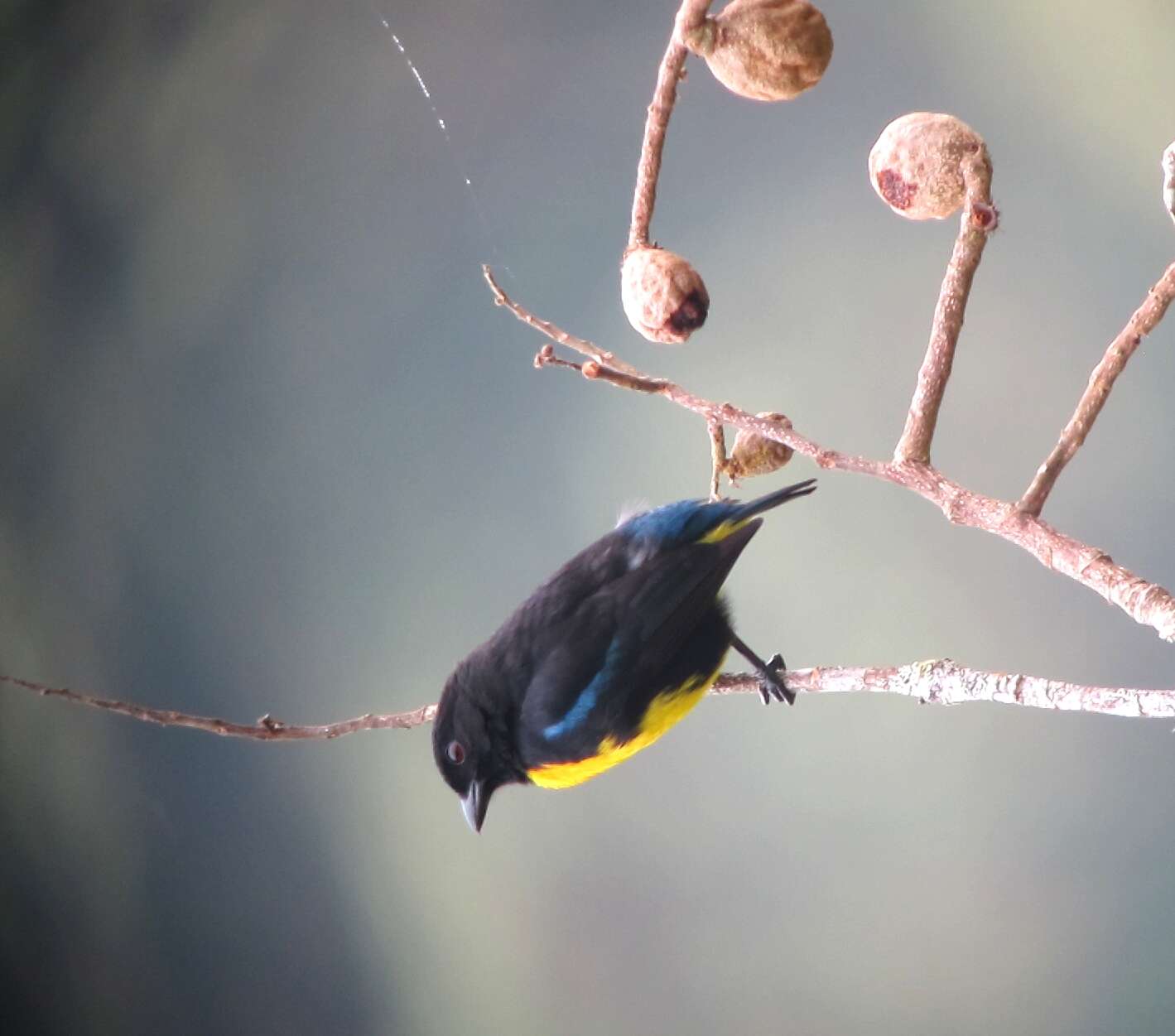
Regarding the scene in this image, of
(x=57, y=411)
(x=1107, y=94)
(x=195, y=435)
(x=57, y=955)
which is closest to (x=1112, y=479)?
(x=1107, y=94)

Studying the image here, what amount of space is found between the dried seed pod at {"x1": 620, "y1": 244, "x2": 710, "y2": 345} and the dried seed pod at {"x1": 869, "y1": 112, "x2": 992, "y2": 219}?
0.13m

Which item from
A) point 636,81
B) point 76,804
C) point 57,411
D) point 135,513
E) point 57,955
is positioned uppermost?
point 636,81

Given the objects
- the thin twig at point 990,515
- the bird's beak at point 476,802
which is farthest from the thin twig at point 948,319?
the bird's beak at point 476,802

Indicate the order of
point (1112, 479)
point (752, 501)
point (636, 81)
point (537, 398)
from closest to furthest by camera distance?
1. point (752, 501)
2. point (1112, 479)
3. point (636, 81)
4. point (537, 398)

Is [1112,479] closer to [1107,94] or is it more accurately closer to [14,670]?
[1107,94]

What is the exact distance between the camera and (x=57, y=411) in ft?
4.73

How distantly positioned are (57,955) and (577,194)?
1.10 metres

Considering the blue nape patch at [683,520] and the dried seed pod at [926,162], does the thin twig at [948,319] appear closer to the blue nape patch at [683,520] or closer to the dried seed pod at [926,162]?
the dried seed pod at [926,162]

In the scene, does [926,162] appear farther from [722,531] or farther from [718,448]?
[722,531]

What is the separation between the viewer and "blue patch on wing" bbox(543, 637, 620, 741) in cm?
95

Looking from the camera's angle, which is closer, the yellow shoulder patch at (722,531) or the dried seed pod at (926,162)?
the dried seed pod at (926,162)

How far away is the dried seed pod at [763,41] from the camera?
702 mm

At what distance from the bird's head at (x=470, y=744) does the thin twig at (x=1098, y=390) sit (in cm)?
54

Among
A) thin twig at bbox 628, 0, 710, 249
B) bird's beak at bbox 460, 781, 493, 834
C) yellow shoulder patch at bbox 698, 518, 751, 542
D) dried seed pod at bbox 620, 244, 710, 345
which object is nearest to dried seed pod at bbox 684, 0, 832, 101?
thin twig at bbox 628, 0, 710, 249
